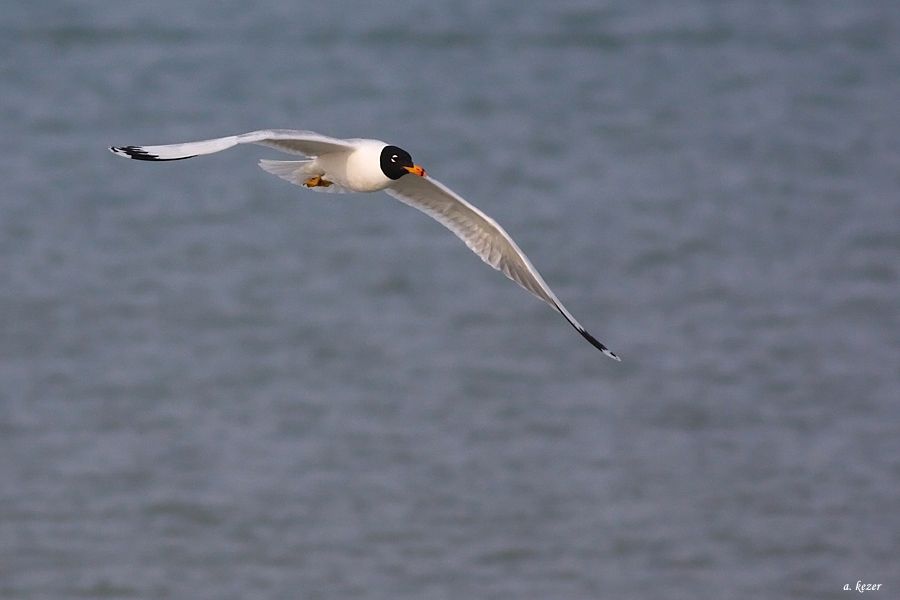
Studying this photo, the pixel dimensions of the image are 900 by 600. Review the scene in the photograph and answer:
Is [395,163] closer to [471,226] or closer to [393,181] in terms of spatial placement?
[393,181]

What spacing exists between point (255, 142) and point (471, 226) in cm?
181

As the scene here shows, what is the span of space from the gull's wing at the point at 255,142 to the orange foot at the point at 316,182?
0.15 m

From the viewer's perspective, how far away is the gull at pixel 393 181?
7352 mm

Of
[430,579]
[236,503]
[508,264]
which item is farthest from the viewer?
[236,503]

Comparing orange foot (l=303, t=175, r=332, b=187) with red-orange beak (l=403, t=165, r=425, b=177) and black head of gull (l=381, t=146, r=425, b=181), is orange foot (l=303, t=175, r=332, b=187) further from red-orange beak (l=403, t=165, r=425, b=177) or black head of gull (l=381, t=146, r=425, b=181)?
red-orange beak (l=403, t=165, r=425, b=177)

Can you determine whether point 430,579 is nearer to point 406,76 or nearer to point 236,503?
point 236,503

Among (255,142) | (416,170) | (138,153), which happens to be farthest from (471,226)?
(138,153)

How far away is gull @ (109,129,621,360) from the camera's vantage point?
7.35 meters

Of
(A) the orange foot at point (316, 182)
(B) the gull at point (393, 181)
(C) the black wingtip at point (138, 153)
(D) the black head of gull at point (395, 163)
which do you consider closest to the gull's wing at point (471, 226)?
(B) the gull at point (393, 181)

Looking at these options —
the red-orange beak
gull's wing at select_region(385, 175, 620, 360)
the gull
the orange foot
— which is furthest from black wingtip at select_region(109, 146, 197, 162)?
gull's wing at select_region(385, 175, 620, 360)

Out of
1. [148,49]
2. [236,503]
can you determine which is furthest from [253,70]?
[236,503]

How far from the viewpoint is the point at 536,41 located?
56.3ft

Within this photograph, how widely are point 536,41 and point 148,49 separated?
3.87 metres

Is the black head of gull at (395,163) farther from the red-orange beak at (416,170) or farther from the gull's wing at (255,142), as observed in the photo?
the gull's wing at (255,142)
